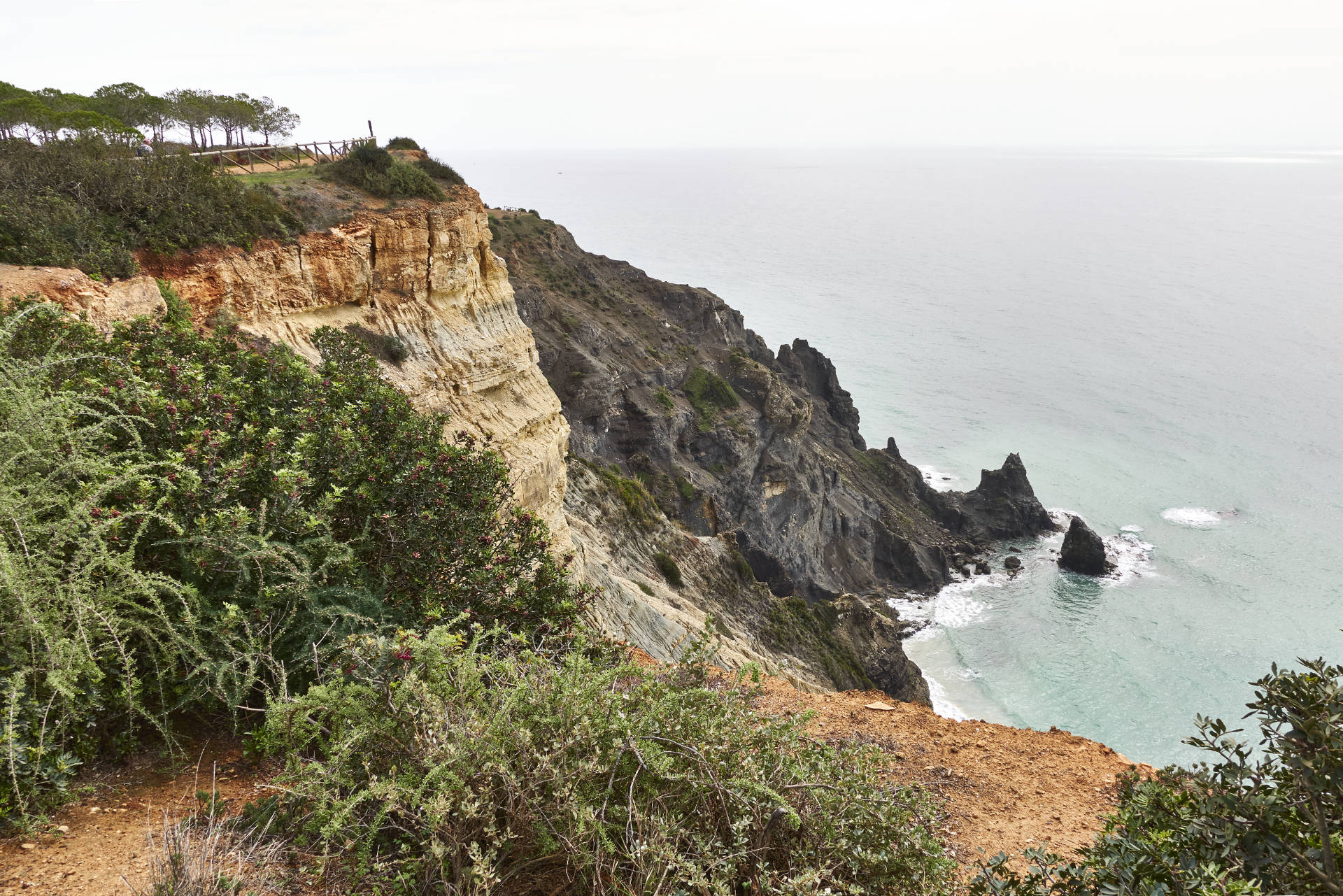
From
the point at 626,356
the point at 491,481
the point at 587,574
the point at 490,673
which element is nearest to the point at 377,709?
the point at 490,673

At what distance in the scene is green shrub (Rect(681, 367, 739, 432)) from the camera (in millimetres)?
48844

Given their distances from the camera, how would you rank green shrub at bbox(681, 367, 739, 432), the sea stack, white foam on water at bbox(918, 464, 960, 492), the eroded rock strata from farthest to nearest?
white foam on water at bbox(918, 464, 960, 492) → green shrub at bbox(681, 367, 739, 432) → the sea stack → the eroded rock strata

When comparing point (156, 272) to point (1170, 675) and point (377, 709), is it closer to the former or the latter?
point (377, 709)

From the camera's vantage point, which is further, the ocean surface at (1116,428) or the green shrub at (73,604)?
the ocean surface at (1116,428)

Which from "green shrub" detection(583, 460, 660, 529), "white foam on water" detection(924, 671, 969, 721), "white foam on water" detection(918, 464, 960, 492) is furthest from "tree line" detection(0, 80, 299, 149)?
"white foam on water" detection(918, 464, 960, 492)

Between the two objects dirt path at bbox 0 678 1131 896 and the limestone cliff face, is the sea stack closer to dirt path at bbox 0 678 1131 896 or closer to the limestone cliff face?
the limestone cliff face

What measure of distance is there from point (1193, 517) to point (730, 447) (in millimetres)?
38936

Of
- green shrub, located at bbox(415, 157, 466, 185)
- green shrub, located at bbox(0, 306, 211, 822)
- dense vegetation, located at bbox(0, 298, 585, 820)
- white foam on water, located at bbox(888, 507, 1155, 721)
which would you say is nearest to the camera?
green shrub, located at bbox(0, 306, 211, 822)

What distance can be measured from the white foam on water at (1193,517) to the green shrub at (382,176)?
59.8m

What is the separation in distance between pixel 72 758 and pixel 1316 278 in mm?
184038

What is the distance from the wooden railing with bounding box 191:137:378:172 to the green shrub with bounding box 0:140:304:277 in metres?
5.74

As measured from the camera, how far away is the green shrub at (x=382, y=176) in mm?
19703

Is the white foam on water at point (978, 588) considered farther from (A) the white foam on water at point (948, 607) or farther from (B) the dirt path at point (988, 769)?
(B) the dirt path at point (988, 769)

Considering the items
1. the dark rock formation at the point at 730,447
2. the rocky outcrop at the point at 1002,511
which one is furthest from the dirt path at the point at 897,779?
the rocky outcrop at the point at 1002,511
